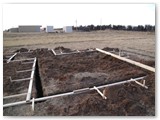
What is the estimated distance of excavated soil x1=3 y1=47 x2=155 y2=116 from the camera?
7.68 ft

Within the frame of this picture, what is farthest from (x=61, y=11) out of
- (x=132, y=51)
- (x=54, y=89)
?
(x=132, y=51)

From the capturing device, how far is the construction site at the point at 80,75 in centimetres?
236

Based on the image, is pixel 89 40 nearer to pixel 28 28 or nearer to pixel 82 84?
pixel 82 84

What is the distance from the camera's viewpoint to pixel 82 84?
265cm

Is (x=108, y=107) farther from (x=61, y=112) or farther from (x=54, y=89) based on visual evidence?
(x=54, y=89)

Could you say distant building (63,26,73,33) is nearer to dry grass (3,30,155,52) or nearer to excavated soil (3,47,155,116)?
dry grass (3,30,155,52)

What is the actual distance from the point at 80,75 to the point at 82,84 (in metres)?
0.22

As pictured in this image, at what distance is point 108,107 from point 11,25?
153 cm

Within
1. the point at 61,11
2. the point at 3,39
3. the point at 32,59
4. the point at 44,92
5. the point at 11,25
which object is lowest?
the point at 44,92

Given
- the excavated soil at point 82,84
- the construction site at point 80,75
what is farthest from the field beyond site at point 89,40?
the excavated soil at point 82,84

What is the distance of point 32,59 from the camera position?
124 inches

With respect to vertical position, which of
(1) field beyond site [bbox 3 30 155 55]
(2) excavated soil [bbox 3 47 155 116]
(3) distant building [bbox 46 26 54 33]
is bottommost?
(2) excavated soil [bbox 3 47 155 116]

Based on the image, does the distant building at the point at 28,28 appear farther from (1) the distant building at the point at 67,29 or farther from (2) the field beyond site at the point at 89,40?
(1) the distant building at the point at 67,29

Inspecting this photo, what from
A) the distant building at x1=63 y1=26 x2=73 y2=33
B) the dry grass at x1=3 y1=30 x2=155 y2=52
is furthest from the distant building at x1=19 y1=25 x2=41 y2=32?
the distant building at x1=63 y1=26 x2=73 y2=33
